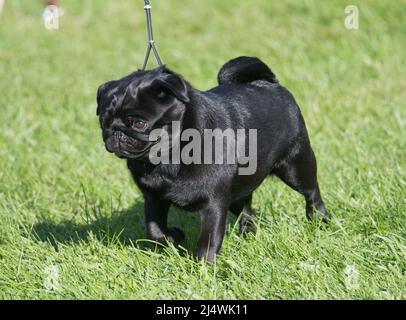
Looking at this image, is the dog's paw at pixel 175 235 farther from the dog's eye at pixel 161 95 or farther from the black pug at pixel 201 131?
the dog's eye at pixel 161 95

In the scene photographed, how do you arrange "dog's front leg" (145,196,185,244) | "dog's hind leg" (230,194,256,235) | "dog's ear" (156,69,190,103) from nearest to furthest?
"dog's ear" (156,69,190,103) < "dog's front leg" (145,196,185,244) < "dog's hind leg" (230,194,256,235)

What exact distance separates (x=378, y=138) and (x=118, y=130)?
3.14 meters

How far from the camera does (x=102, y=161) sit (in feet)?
20.5

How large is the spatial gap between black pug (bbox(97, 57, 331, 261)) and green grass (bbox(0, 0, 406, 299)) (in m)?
0.21

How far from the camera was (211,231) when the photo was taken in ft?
13.2

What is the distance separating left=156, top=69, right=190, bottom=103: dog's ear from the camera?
3744 millimetres

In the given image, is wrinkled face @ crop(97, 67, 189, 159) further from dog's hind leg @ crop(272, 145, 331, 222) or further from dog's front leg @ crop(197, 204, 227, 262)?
dog's hind leg @ crop(272, 145, 331, 222)

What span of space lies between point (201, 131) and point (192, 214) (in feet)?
4.39

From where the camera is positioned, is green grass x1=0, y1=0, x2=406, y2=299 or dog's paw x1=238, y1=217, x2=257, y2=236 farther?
dog's paw x1=238, y1=217, x2=257, y2=236

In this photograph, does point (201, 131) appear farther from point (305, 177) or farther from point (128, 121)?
point (305, 177)

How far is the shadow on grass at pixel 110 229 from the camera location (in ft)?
15.0

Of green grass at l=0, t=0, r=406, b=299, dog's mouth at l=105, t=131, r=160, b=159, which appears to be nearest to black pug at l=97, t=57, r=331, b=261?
dog's mouth at l=105, t=131, r=160, b=159
